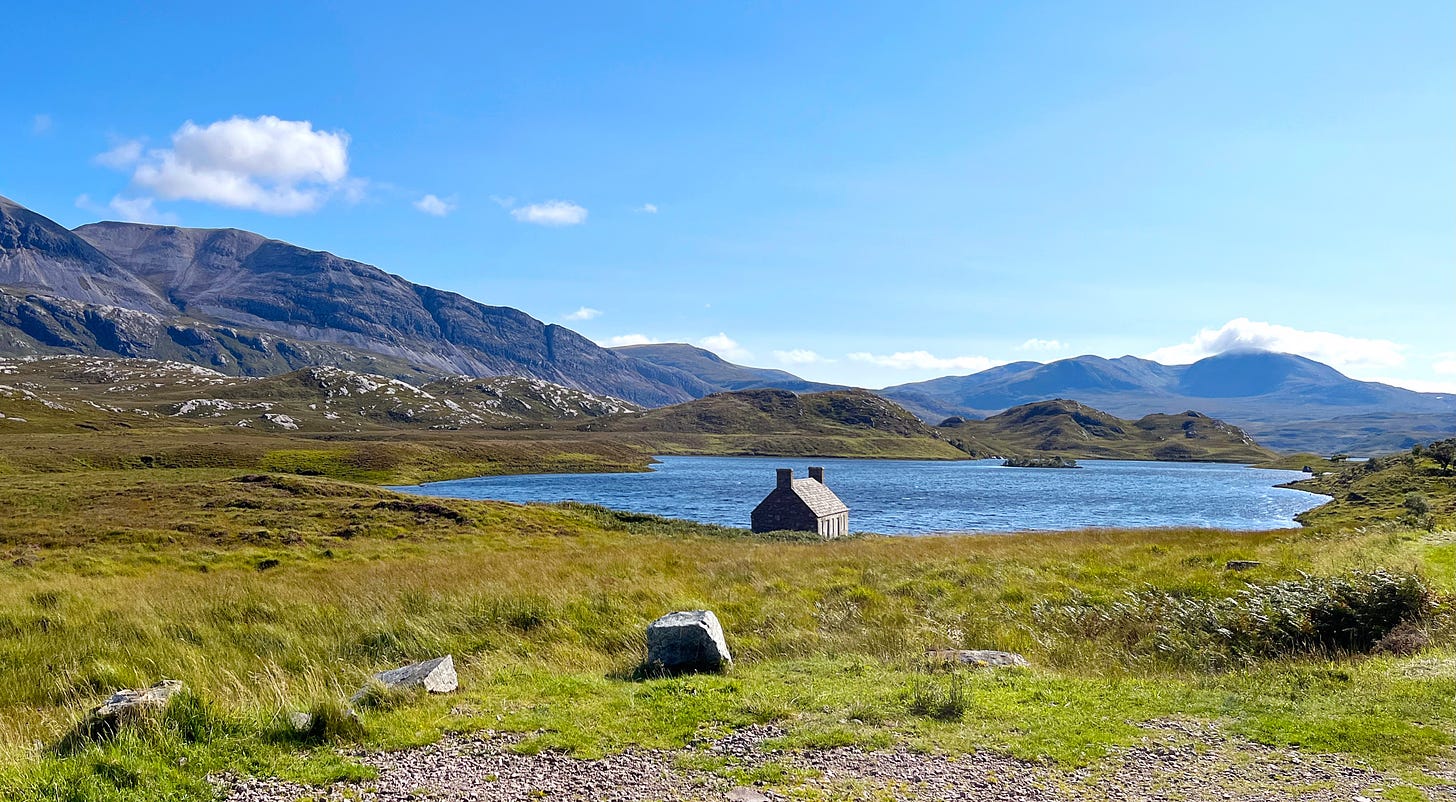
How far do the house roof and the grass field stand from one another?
20.9 meters

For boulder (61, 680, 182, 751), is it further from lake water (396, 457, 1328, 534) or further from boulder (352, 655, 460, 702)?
lake water (396, 457, 1328, 534)

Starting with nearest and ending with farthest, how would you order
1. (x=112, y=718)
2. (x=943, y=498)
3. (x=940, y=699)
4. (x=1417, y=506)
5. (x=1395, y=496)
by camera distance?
(x=112, y=718) < (x=940, y=699) < (x=1417, y=506) < (x=1395, y=496) < (x=943, y=498)

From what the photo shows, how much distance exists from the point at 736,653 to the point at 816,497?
39.8 m

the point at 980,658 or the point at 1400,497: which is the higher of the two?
the point at 980,658

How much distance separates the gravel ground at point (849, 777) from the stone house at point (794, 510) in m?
41.3

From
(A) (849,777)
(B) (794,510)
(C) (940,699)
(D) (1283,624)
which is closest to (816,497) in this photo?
(B) (794,510)

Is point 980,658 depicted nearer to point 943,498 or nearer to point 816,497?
point 816,497

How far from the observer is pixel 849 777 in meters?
7.96

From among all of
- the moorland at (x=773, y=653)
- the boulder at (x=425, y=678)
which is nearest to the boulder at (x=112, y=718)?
the moorland at (x=773, y=653)

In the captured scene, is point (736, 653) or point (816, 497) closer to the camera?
point (736, 653)

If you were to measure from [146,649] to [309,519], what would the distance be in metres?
37.2

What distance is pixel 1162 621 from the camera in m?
15.7

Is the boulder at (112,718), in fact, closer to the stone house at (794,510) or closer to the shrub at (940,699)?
the shrub at (940,699)

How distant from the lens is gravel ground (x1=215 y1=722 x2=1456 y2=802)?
751 cm
